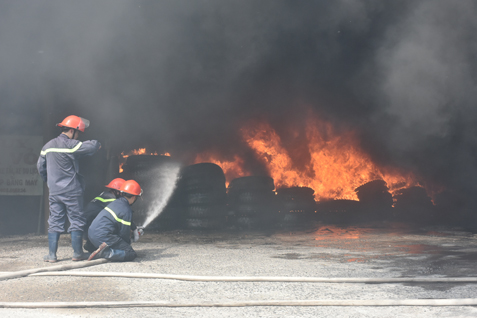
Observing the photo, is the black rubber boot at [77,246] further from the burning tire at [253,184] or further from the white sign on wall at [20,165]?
the burning tire at [253,184]

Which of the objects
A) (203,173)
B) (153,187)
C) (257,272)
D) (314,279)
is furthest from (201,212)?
(314,279)

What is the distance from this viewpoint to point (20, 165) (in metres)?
7.51

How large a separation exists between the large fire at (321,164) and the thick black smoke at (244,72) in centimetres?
34

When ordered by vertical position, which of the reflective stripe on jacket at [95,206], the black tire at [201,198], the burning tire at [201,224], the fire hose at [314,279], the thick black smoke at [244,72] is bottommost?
the fire hose at [314,279]

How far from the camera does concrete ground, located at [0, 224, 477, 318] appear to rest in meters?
2.63

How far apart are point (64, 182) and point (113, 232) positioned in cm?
73

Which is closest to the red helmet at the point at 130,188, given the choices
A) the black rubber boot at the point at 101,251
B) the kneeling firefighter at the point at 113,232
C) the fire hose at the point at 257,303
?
the kneeling firefighter at the point at 113,232

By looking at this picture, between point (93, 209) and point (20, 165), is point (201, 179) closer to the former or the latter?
point (20, 165)

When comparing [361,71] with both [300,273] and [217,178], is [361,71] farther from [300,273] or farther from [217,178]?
Result: [300,273]

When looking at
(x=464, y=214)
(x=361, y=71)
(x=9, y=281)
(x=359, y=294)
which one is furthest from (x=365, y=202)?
(x=9, y=281)

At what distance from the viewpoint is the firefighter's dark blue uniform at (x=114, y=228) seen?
4.21 m

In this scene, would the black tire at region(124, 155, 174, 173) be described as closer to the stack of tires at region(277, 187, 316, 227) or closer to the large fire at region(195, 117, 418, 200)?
the stack of tires at region(277, 187, 316, 227)

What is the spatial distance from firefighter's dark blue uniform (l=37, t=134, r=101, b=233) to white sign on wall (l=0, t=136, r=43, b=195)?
3.53 meters

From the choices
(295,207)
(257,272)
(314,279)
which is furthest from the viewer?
(295,207)
